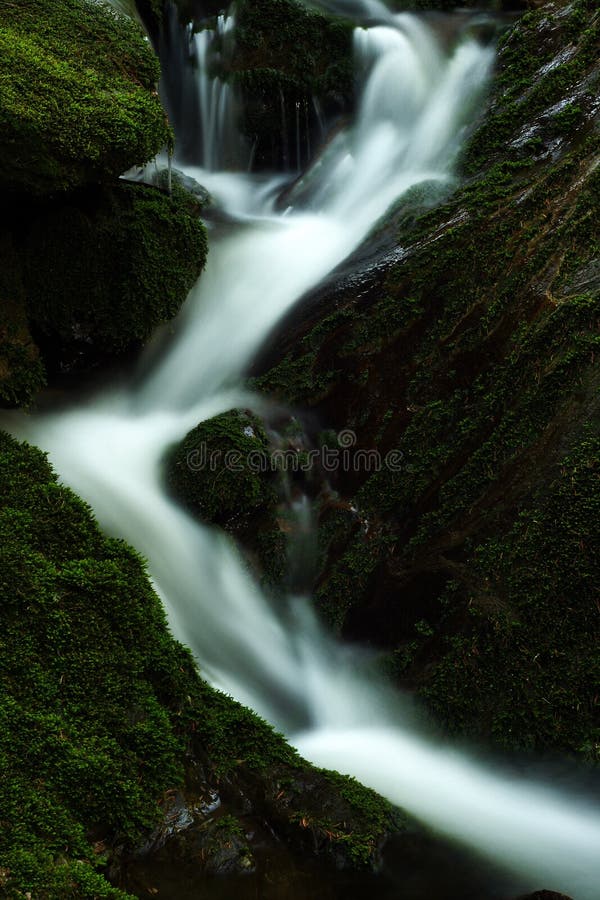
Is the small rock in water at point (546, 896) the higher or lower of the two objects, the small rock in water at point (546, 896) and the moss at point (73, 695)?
the higher

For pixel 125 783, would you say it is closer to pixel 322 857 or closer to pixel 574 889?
pixel 322 857

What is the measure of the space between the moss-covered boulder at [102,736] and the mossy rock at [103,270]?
1.75 metres

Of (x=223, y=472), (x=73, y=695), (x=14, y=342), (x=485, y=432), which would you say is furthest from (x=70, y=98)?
(x=73, y=695)

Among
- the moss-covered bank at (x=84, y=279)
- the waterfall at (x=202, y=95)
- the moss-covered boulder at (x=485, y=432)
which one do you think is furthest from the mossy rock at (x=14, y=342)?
the waterfall at (x=202, y=95)

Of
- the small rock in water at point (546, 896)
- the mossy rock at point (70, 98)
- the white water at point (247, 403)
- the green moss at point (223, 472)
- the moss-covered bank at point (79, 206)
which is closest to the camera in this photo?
the small rock in water at point (546, 896)

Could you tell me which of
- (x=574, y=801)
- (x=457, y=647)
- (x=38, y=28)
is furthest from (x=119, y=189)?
(x=574, y=801)

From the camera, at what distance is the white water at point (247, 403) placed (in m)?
3.88

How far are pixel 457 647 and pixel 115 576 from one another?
2015 mm

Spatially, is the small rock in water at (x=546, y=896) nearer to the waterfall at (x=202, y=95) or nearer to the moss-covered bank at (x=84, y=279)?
the moss-covered bank at (x=84, y=279)

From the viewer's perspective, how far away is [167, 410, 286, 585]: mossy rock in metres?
4.91

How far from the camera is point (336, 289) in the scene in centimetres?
560
